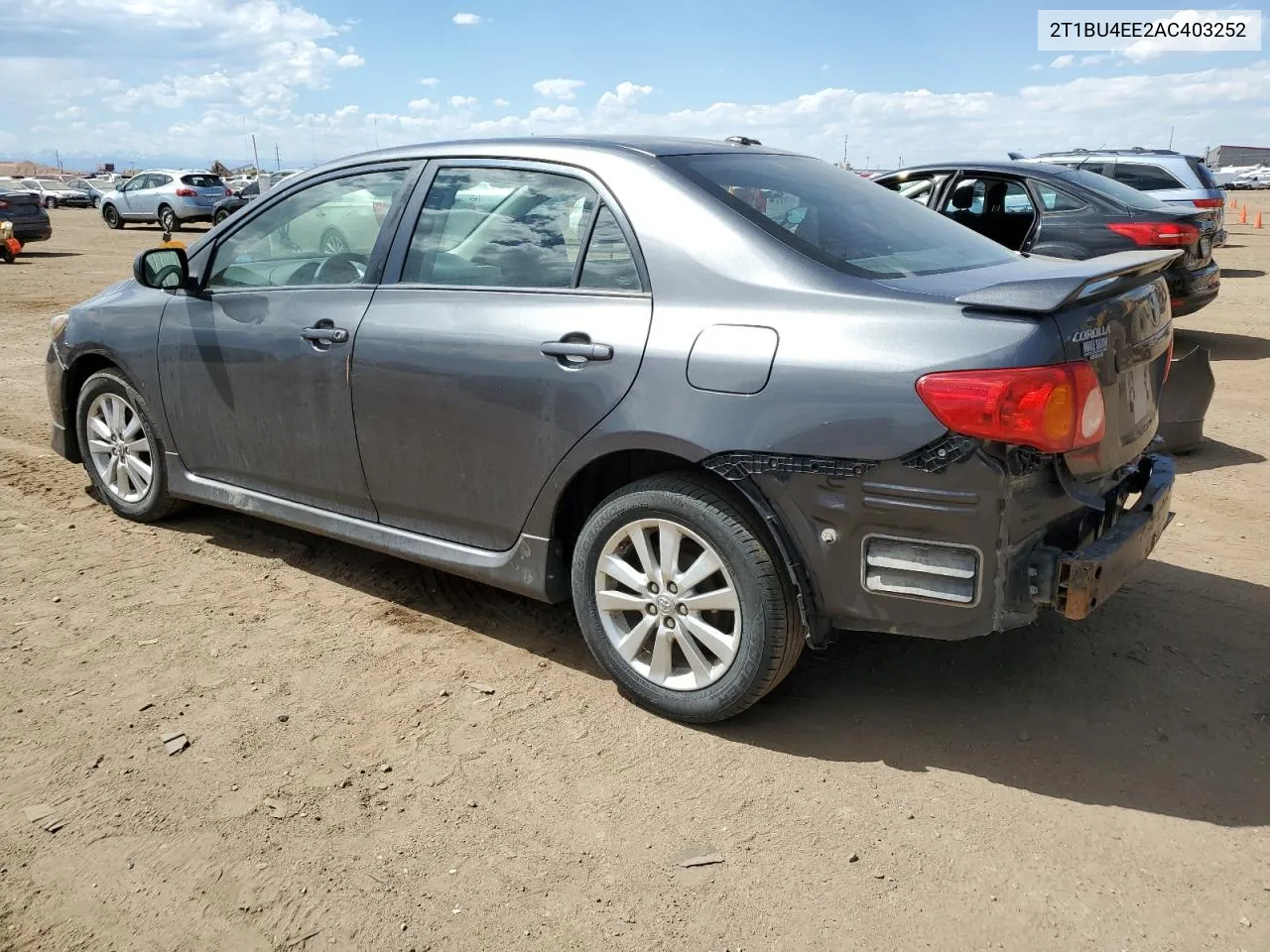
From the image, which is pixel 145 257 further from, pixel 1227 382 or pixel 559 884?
pixel 1227 382

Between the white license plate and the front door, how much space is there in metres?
2.55

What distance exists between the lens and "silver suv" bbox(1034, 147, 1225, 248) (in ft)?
40.3

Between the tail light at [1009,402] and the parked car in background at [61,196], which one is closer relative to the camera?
the tail light at [1009,402]

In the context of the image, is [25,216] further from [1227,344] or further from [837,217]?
[837,217]

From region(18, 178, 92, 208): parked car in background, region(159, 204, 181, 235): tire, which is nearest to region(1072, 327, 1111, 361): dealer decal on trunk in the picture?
region(159, 204, 181, 235): tire

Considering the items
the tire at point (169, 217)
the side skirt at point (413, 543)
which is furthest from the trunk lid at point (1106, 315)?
the tire at point (169, 217)

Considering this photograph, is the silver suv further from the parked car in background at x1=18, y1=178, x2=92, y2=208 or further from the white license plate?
the parked car in background at x1=18, y1=178, x2=92, y2=208

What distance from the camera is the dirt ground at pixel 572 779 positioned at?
2508 millimetres

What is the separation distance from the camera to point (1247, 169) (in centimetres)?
6275

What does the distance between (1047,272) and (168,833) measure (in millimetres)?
3042

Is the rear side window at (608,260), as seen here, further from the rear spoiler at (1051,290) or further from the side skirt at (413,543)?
the rear spoiler at (1051,290)

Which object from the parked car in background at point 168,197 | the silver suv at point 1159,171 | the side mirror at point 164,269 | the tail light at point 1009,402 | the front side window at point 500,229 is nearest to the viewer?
the tail light at point 1009,402

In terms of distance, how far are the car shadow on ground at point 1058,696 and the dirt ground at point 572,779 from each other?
12 millimetres

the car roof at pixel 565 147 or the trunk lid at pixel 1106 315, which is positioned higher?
the car roof at pixel 565 147
